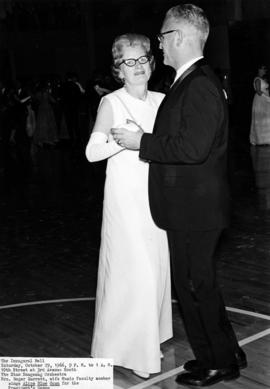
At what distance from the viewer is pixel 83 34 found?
77.5 ft

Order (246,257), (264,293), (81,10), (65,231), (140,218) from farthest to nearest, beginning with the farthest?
(81,10), (65,231), (246,257), (264,293), (140,218)

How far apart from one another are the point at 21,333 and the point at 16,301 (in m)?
0.69

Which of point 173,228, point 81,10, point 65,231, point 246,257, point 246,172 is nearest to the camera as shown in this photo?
point 173,228

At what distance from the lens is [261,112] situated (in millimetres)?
12547

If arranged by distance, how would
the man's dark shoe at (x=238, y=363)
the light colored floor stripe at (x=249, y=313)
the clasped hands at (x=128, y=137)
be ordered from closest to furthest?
the clasped hands at (x=128, y=137), the man's dark shoe at (x=238, y=363), the light colored floor stripe at (x=249, y=313)

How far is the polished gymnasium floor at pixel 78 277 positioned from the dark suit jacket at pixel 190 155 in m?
0.88

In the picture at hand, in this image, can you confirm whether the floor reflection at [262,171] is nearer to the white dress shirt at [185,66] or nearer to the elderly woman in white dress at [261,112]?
the elderly woman in white dress at [261,112]

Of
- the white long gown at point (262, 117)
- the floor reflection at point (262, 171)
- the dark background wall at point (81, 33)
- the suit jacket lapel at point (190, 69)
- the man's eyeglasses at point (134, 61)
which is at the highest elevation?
the dark background wall at point (81, 33)

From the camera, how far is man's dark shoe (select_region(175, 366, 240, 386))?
10.3ft

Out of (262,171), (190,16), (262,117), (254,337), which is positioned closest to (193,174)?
(190,16)

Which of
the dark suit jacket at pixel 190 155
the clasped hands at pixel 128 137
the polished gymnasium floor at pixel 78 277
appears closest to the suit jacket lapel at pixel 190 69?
the dark suit jacket at pixel 190 155

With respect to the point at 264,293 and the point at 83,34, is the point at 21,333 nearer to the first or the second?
the point at 264,293

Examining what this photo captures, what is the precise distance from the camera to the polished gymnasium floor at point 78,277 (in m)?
3.68

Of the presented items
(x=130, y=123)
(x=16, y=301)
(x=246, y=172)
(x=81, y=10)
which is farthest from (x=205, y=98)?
(x=81, y=10)
